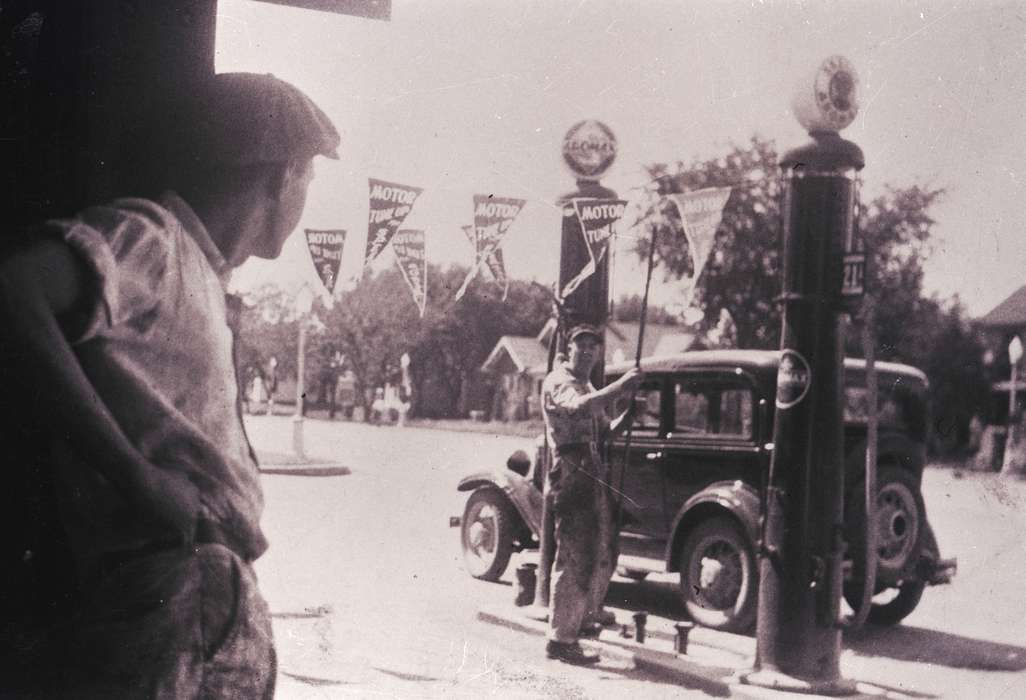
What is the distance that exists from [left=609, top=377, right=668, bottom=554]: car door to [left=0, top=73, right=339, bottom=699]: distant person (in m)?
5.71

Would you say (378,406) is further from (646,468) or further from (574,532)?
(646,468)

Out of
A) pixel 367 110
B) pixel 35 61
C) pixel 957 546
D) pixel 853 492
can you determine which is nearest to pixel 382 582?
pixel 853 492

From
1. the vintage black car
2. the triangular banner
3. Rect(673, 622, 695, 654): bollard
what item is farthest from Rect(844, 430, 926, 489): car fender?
the triangular banner

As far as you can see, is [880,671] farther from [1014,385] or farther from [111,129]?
[111,129]

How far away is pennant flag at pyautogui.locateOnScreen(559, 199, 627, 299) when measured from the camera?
6148mm

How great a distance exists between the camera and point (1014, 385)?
5.22 m

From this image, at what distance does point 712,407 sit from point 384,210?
373 cm

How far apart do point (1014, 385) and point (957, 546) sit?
481cm

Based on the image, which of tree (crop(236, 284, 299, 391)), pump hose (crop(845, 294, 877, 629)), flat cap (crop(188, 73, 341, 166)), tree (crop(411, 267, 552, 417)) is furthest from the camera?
tree (crop(411, 267, 552, 417))

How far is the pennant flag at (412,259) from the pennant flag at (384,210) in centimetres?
10

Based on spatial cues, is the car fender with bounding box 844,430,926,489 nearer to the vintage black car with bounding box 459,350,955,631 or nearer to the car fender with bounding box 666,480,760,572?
the vintage black car with bounding box 459,350,955,631

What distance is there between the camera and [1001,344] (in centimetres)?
572

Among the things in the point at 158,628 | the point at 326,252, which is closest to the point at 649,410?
the point at 326,252

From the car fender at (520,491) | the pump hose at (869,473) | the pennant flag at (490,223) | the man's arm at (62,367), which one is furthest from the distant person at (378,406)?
the man's arm at (62,367)
